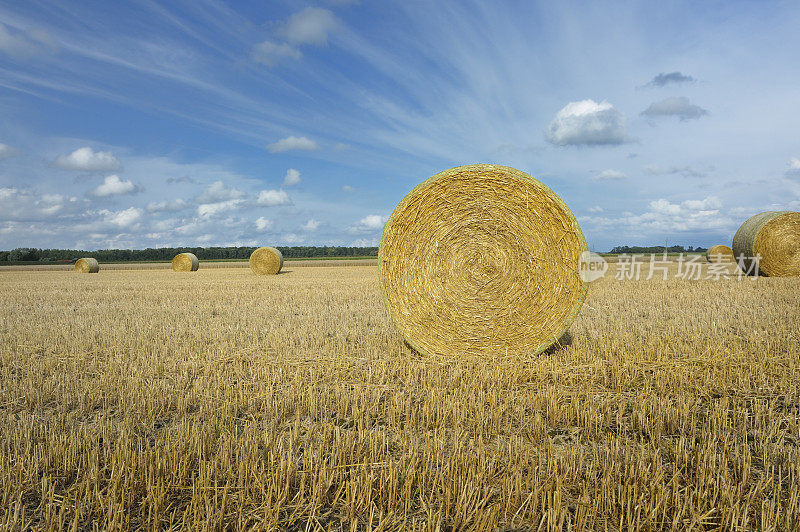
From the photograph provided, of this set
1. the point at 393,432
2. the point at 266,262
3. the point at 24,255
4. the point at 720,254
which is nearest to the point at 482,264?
the point at 393,432

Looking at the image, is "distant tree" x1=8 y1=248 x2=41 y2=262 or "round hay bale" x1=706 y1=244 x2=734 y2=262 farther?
"distant tree" x1=8 y1=248 x2=41 y2=262

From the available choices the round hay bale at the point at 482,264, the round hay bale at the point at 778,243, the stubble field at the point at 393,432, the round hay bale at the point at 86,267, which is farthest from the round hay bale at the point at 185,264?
the round hay bale at the point at 778,243

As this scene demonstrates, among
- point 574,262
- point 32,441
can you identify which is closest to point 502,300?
point 574,262

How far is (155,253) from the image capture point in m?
63.7

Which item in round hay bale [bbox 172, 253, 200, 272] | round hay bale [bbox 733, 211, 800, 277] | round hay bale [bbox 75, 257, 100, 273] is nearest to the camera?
round hay bale [bbox 733, 211, 800, 277]

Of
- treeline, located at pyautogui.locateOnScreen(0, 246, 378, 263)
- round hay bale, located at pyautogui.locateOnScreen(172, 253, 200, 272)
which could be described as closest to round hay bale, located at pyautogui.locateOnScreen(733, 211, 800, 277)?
round hay bale, located at pyautogui.locateOnScreen(172, 253, 200, 272)

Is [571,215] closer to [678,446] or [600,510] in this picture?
[678,446]

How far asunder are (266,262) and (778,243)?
20.8 metres

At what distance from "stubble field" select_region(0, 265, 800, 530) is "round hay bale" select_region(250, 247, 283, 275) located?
17.8 metres

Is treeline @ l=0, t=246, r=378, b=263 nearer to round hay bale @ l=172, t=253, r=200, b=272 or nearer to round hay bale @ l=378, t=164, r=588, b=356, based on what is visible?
round hay bale @ l=172, t=253, r=200, b=272

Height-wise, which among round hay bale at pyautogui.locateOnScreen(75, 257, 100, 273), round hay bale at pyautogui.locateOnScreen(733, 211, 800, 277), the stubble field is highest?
round hay bale at pyautogui.locateOnScreen(733, 211, 800, 277)

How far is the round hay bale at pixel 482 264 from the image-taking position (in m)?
5.71

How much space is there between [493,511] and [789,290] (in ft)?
43.8

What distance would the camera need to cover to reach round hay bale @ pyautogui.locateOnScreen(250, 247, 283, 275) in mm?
25219
